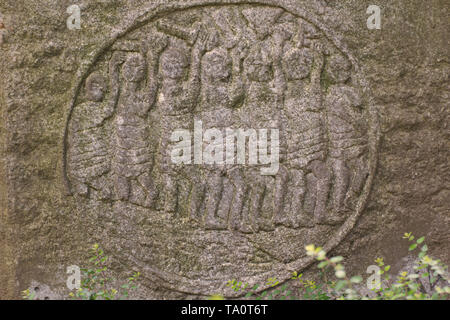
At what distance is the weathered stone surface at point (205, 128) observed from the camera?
2615 mm

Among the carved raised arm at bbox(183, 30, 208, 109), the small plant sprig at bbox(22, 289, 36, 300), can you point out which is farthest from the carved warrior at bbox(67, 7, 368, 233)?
the small plant sprig at bbox(22, 289, 36, 300)

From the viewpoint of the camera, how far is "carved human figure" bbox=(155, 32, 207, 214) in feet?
8.62

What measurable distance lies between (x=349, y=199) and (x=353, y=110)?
1.26 feet

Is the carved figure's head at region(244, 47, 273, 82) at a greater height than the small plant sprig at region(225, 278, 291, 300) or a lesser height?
greater

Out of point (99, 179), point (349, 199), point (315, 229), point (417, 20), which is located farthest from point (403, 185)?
point (99, 179)

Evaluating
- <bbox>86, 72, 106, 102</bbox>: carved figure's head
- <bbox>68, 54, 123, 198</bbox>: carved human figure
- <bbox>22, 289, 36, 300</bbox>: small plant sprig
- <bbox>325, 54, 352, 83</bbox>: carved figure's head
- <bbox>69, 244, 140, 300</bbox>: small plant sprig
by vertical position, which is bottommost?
<bbox>22, 289, 36, 300</bbox>: small plant sprig

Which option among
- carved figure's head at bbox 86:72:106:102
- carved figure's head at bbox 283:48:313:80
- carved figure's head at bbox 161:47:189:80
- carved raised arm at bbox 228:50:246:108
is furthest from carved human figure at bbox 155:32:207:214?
carved figure's head at bbox 283:48:313:80

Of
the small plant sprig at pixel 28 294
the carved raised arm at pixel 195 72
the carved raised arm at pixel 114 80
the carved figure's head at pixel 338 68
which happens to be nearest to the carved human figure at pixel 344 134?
the carved figure's head at pixel 338 68

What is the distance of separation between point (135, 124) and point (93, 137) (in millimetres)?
186

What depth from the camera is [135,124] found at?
2.65 m

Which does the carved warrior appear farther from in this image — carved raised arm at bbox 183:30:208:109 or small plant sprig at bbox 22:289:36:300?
small plant sprig at bbox 22:289:36:300

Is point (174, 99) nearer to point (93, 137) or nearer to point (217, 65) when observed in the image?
point (217, 65)

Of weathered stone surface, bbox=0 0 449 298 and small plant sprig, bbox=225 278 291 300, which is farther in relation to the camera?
small plant sprig, bbox=225 278 291 300

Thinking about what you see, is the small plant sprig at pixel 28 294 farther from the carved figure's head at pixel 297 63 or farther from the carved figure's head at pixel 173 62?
the carved figure's head at pixel 297 63
